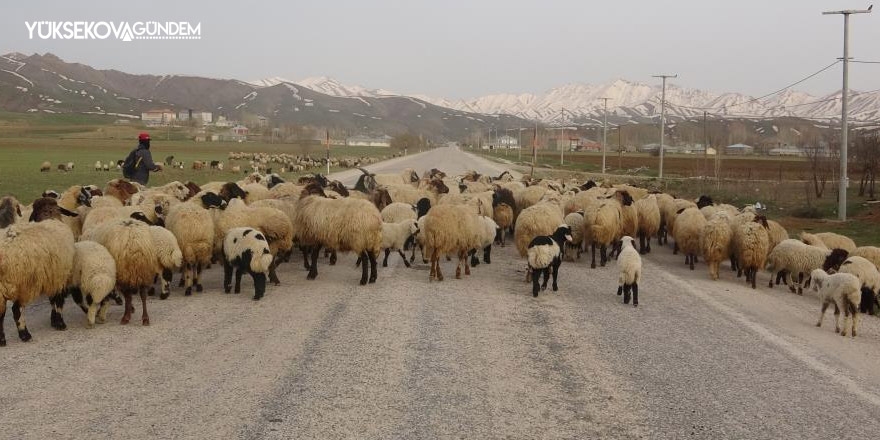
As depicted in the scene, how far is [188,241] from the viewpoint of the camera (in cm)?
1077

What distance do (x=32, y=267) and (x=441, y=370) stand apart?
5.28 metres

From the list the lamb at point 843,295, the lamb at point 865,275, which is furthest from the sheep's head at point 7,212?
the lamb at point 865,275

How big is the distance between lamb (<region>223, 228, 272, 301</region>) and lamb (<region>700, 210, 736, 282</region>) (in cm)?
904

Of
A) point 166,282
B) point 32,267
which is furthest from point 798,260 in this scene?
point 32,267

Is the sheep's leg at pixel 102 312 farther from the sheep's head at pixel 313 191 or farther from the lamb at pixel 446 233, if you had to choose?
the sheep's head at pixel 313 191

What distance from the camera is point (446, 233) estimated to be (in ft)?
40.4

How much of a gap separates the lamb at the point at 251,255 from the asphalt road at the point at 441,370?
1.18 ft

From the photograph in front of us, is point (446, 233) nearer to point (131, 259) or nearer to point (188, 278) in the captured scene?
point (188, 278)

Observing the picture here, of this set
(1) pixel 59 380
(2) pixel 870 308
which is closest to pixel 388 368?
(1) pixel 59 380

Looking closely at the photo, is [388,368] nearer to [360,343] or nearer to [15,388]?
[360,343]

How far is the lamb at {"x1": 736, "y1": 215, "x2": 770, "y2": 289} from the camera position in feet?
42.1

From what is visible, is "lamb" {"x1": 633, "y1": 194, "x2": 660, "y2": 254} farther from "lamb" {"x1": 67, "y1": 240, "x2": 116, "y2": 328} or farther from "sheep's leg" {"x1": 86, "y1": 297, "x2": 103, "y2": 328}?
"sheep's leg" {"x1": 86, "y1": 297, "x2": 103, "y2": 328}

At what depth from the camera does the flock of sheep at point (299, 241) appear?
8547mm

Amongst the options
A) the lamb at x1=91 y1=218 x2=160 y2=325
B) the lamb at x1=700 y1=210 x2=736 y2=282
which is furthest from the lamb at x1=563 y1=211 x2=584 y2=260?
the lamb at x1=91 y1=218 x2=160 y2=325
